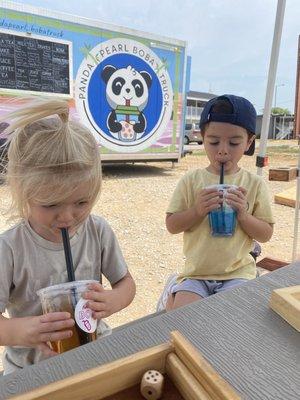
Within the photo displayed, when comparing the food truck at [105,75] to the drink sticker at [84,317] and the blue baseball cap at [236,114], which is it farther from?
the drink sticker at [84,317]

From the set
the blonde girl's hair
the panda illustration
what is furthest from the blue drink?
the panda illustration

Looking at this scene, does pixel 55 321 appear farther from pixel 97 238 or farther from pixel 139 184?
pixel 139 184

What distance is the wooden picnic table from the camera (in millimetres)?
628

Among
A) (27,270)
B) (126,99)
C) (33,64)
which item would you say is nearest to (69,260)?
(27,270)

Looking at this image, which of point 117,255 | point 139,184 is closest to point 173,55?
point 139,184

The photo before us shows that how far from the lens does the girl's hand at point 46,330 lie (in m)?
0.79

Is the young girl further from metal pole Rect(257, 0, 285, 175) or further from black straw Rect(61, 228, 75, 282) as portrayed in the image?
metal pole Rect(257, 0, 285, 175)

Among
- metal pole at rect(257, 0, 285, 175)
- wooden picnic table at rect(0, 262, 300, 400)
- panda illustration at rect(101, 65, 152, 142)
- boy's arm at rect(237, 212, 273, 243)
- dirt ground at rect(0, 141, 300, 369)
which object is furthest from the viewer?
panda illustration at rect(101, 65, 152, 142)

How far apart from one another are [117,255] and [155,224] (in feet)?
10.3

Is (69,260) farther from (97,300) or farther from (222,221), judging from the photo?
(222,221)

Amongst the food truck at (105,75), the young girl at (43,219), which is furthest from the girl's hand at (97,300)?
the food truck at (105,75)

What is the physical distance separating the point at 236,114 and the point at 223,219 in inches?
16.5

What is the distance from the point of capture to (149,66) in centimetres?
736

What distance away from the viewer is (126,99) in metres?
7.27
